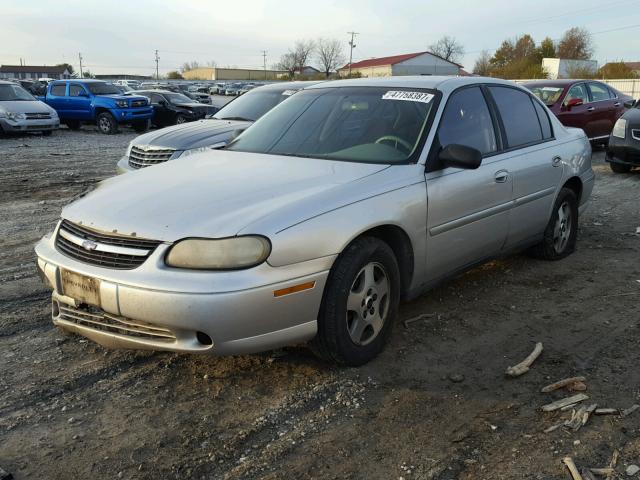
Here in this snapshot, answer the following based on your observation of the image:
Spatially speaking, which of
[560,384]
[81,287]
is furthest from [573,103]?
[81,287]

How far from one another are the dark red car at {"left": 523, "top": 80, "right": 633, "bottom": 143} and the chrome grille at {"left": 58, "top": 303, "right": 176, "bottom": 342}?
11.1m

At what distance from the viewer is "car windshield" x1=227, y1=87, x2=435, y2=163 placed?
3.93 m

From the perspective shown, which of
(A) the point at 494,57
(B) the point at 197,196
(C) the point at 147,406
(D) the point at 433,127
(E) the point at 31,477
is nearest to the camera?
(E) the point at 31,477

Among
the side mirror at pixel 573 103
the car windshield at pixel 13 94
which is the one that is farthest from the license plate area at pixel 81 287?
the car windshield at pixel 13 94

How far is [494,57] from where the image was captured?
277ft

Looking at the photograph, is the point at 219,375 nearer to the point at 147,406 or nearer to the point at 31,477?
the point at 147,406

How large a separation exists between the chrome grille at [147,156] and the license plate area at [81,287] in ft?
14.5

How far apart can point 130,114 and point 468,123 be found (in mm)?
16535

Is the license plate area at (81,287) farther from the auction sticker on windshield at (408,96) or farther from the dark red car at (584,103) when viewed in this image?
the dark red car at (584,103)

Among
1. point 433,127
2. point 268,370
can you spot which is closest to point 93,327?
point 268,370

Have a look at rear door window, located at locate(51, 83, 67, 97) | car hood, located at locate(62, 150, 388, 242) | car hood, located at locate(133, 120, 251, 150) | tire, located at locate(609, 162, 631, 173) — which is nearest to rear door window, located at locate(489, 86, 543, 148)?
car hood, located at locate(62, 150, 388, 242)

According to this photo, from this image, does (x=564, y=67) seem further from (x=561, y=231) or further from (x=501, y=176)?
(x=501, y=176)

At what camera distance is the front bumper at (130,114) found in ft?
62.2

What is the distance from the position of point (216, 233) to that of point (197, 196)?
0.48m
